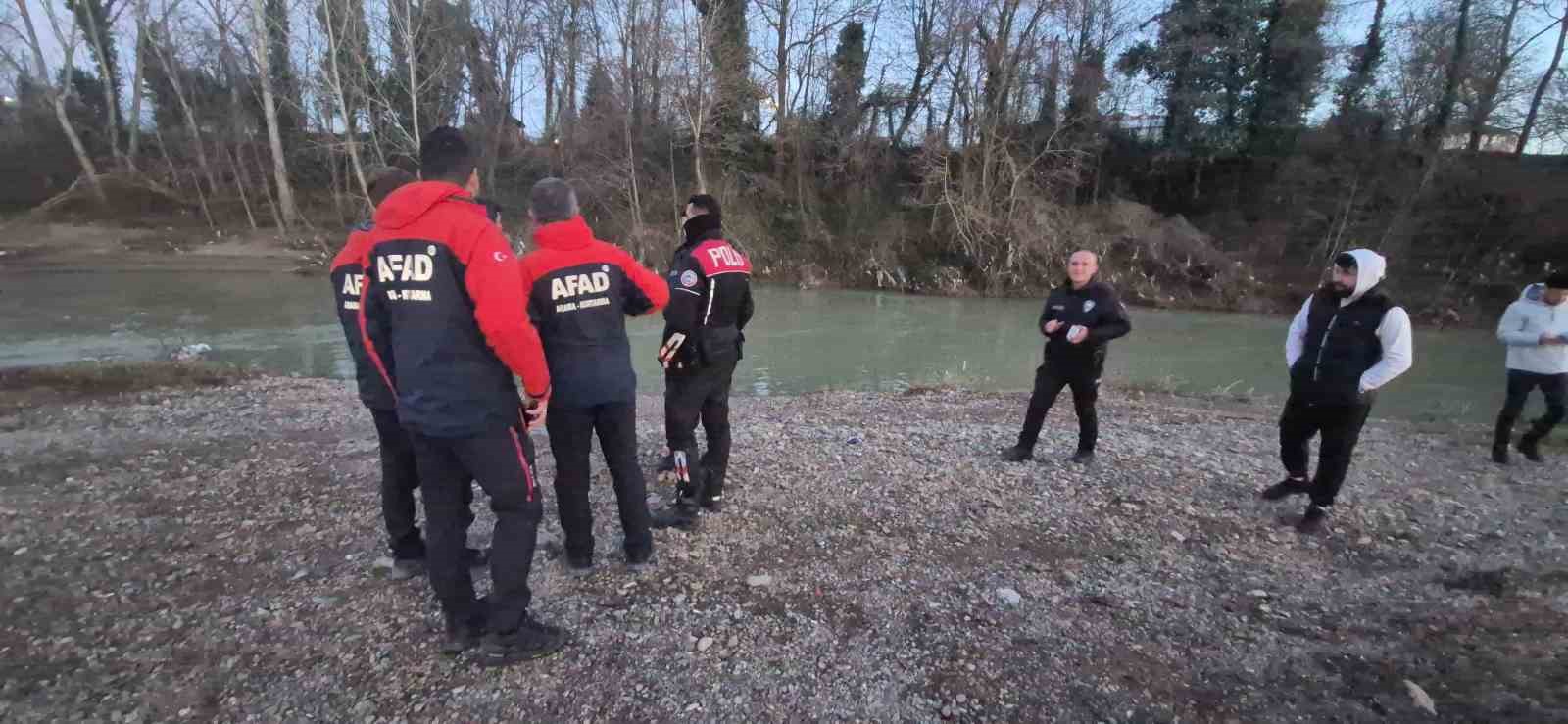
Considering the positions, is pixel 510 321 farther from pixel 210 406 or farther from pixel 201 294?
pixel 201 294

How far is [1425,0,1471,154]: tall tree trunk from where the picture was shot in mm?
23438

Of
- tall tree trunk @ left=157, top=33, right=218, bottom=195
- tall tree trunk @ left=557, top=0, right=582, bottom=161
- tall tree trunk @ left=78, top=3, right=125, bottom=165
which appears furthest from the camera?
tall tree trunk @ left=78, top=3, right=125, bottom=165

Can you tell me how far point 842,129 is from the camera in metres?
30.8

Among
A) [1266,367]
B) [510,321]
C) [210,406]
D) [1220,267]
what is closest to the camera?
[510,321]

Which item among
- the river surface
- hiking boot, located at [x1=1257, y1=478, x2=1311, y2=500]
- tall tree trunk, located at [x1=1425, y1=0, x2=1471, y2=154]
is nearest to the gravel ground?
hiking boot, located at [x1=1257, y1=478, x2=1311, y2=500]

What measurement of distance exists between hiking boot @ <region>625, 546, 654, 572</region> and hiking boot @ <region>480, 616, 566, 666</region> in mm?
730

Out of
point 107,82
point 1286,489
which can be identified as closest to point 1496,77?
point 1286,489

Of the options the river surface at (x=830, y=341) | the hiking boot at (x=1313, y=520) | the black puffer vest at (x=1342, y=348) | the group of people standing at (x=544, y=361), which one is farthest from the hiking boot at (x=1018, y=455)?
the river surface at (x=830, y=341)

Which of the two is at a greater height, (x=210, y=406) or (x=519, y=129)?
(x=519, y=129)

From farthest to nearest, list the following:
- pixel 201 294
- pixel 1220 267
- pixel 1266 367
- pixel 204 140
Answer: pixel 204 140, pixel 1220 267, pixel 201 294, pixel 1266 367

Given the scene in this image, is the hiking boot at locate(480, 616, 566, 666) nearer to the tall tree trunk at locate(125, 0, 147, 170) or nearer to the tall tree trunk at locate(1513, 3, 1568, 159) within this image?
the tall tree trunk at locate(1513, 3, 1568, 159)

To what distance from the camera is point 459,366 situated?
2836mm

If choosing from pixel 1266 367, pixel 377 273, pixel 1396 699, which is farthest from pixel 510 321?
pixel 1266 367

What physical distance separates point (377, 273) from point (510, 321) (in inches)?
21.4
